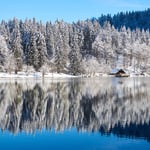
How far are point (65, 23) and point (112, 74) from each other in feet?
153

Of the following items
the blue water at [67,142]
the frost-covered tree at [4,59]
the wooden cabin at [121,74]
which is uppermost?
the frost-covered tree at [4,59]

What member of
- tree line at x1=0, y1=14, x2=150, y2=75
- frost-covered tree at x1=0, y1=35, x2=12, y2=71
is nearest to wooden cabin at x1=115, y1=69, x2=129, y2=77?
tree line at x1=0, y1=14, x2=150, y2=75

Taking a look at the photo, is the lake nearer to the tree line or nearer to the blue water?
the blue water

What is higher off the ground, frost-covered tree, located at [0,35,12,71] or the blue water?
frost-covered tree, located at [0,35,12,71]

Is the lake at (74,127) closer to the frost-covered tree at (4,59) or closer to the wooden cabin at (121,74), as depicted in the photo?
the frost-covered tree at (4,59)

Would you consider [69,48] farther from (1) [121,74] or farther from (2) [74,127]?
(2) [74,127]

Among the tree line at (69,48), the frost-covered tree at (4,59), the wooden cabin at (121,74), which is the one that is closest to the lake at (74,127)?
the frost-covered tree at (4,59)

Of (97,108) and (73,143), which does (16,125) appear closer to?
(73,143)

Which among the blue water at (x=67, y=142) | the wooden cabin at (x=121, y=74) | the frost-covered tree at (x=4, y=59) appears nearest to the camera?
the blue water at (x=67, y=142)

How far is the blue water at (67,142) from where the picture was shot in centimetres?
1563

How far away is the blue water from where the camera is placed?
15633 millimetres

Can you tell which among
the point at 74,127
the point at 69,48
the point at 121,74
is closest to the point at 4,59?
the point at 69,48

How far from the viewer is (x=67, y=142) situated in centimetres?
1669

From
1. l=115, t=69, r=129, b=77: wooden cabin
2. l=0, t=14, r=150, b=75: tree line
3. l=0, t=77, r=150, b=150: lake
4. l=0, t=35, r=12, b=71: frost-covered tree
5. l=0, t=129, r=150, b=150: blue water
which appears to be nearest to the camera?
l=0, t=129, r=150, b=150: blue water
